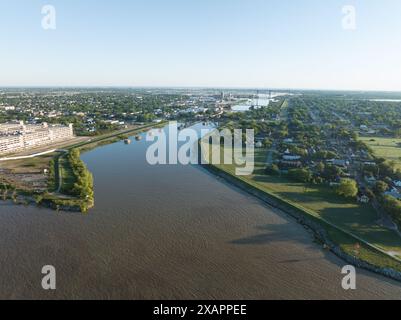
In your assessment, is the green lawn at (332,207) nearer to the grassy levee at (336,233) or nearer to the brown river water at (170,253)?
the grassy levee at (336,233)

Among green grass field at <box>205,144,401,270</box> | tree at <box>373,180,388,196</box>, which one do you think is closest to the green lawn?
green grass field at <box>205,144,401,270</box>

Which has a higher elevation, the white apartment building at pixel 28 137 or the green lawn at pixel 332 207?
the white apartment building at pixel 28 137

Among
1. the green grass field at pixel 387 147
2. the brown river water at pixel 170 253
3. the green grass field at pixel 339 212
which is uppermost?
the green grass field at pixel 387 147

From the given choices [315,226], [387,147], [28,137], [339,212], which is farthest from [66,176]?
[387,147]

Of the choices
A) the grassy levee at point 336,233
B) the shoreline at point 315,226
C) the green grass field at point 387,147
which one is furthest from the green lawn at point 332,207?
the green grass field at point 387,147

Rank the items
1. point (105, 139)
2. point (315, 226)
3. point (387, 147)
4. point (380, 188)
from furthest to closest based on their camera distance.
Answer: point (105, 139)
point (387, 147)
point (380, 188)
point (315, 226)

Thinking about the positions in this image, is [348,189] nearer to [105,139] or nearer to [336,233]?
[336,233]
